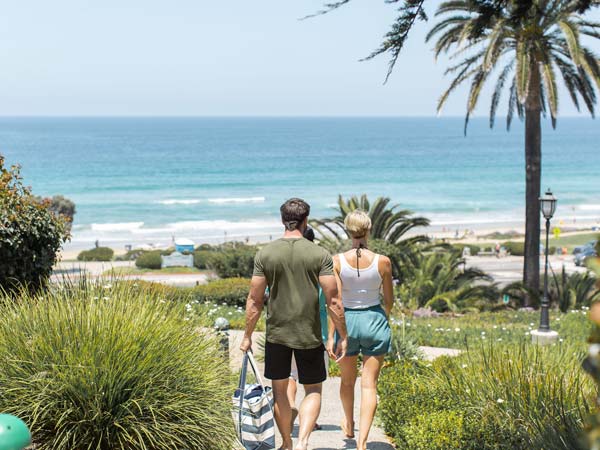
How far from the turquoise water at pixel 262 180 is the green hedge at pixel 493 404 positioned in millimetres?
51078

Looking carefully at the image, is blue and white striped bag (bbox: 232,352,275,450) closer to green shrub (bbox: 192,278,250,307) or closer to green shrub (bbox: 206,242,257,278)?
green shrub (bbox: 192,278,250,307)

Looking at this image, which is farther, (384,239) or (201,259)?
A: (201,259)

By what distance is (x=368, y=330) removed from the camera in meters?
5.93

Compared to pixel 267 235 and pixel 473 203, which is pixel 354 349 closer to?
pixel 267 235

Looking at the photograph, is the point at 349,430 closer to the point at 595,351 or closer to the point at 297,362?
the point at 297,362

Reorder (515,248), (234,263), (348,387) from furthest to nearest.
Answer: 1. (515,248)
2. (234,263)
3. (348,387)

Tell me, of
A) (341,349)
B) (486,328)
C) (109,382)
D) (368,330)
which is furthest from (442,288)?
(109,382)

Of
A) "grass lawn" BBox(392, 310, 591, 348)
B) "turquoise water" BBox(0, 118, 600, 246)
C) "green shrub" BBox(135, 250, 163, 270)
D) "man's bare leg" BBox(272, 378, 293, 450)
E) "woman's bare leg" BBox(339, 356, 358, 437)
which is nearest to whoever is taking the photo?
"man's bare leg" BBox(272, 378, 293, 450)

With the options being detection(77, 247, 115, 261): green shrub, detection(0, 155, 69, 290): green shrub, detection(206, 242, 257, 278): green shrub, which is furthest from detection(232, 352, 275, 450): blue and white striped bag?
detection(77, 247, 115, 261): green shrub

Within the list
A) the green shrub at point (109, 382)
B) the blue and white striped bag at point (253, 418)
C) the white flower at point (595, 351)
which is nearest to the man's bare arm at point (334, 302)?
the blue and white striped bag at point (253, 418)

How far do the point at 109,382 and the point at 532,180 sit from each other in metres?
16.8

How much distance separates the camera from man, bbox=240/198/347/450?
5.30 metres

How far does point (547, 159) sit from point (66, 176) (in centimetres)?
7492

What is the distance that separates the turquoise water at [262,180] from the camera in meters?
65.9
